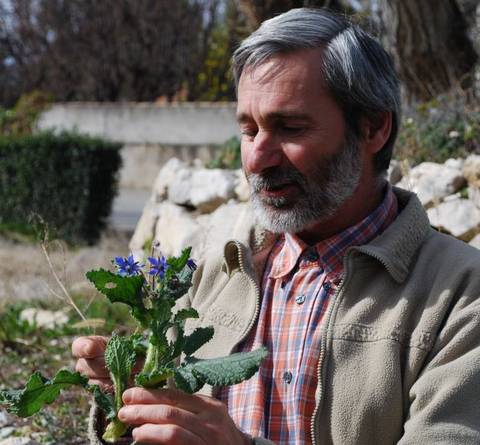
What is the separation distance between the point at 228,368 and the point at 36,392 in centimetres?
49

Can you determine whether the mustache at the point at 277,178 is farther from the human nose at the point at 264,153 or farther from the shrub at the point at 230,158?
the shrub at the point at 230,158

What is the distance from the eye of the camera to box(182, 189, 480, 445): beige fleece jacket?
211cm

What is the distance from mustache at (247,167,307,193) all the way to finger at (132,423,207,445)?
0.76 meters

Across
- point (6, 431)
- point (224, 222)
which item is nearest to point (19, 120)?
point (224, 222)

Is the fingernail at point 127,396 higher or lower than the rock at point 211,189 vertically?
higher

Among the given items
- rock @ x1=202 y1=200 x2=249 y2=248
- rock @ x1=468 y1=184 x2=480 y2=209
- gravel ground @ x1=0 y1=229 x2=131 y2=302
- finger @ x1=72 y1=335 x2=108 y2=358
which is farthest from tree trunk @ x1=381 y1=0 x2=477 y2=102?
finger @ x1=72 y1=335 x2=108 y2=358

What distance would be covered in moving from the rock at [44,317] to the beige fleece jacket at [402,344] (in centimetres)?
426

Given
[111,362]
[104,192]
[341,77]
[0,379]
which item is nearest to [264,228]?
[341,77]

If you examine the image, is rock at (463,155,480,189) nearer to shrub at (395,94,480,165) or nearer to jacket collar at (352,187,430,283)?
shrub at (395,94,480,165)

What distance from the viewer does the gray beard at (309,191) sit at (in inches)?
94.4

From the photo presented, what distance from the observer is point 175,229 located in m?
7.14

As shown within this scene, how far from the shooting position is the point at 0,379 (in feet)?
17.5

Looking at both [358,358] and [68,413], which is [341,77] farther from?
[68,413]

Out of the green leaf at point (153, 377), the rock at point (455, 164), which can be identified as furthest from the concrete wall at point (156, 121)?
the green leaf at point (153, 377)
